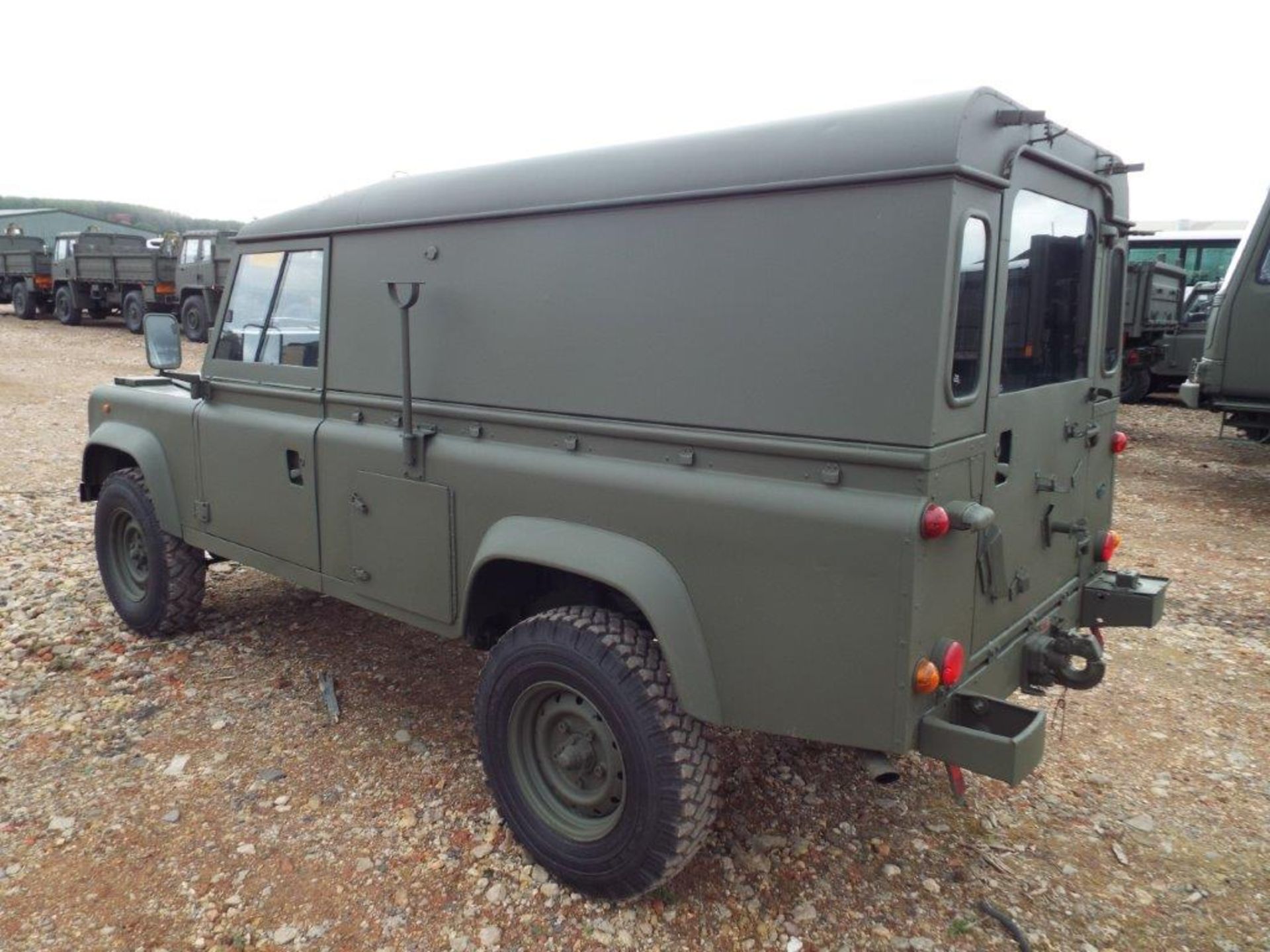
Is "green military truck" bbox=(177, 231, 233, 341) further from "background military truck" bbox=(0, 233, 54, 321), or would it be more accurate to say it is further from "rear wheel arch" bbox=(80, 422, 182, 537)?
"rear wheel arch" bbox=(80, 422, 182, 537)

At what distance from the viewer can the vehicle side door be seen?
3869mm

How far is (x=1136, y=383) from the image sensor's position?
45.4 feet

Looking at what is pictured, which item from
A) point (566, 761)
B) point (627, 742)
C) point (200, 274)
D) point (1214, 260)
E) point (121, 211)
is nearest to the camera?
point (627, 742)

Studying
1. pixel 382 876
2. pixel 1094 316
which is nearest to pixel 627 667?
pixel 382 876

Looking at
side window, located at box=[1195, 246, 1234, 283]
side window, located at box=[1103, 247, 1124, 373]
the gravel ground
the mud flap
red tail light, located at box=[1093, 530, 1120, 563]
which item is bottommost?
the gravel ground

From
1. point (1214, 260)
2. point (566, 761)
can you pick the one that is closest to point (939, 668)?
point (566, 761)

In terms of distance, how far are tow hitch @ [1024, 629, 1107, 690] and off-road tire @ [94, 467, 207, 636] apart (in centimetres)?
371

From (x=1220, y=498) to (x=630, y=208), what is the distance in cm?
756

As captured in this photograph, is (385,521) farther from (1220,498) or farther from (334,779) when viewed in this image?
(1220,498)

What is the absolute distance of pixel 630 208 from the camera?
112 inches

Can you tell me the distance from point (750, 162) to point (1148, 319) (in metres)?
11.7

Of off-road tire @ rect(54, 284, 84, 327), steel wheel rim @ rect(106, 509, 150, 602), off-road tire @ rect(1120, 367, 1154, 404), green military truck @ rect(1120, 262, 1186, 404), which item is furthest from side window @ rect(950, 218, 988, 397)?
off-road tire @ rect(54, 284, 84, 327)

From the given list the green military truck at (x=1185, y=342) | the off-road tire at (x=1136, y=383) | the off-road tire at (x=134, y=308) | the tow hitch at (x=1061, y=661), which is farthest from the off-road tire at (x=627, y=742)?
the off-road tire at (x=134, y=308)

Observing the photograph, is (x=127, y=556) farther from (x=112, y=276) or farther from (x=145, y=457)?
(x=112, y=276)
